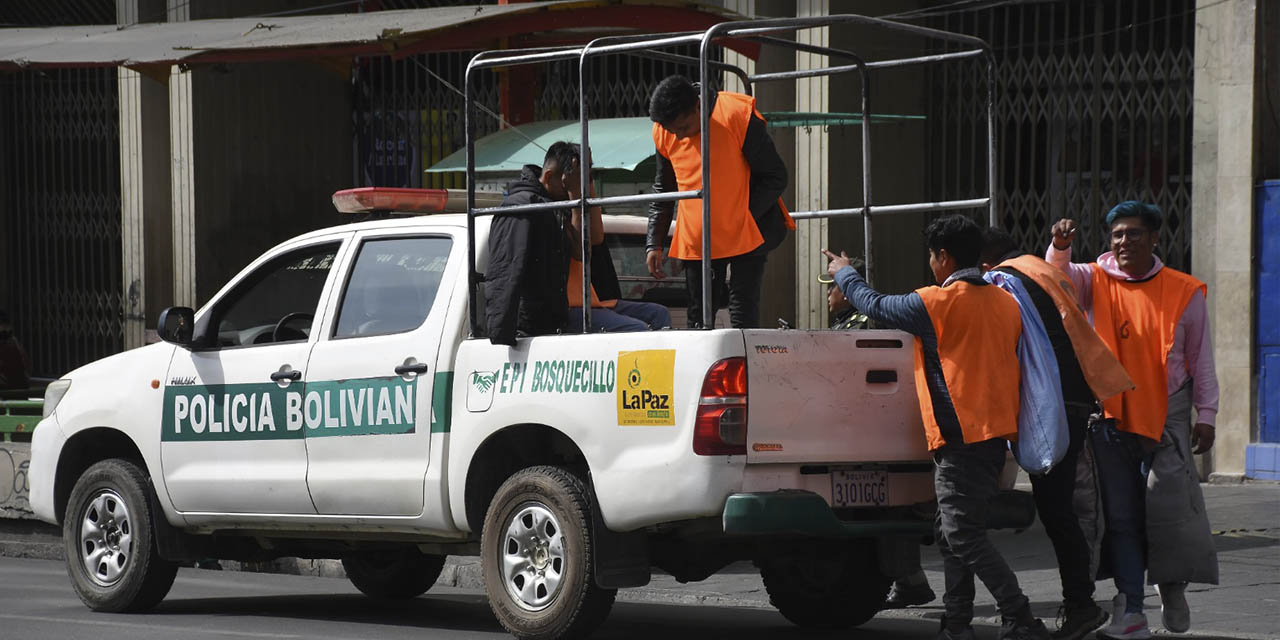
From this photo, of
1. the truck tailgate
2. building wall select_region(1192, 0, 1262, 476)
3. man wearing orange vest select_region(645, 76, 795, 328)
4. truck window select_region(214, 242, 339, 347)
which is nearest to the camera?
the truck tailgate

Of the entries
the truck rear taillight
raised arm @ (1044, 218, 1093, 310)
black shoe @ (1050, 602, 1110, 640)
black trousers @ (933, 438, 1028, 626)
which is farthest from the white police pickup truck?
raised arm @ (1044, 218, 1093, 310)

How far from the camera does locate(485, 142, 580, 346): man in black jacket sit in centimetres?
723

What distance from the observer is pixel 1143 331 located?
7.16 m

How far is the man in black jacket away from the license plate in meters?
1.41

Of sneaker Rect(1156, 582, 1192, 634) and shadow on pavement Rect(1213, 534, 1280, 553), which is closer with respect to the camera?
sneaker Rect(1156, 582, 1192, 634)

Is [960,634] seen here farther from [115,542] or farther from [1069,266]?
[115,542]

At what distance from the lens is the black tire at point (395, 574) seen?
9273 mm

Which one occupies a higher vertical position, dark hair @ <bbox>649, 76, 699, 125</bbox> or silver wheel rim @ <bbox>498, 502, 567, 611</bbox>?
dark hair @ <bbox>649, 76, 699, 125</bbox>

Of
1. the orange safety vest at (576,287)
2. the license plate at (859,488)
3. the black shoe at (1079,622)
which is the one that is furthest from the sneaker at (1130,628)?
the orange safety vest at (576,287)

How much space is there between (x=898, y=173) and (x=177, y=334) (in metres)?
7.15

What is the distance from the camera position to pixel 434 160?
17469mm

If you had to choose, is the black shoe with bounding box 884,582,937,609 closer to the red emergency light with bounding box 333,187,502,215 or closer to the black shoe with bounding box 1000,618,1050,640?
the black shoe with bounding box 1000,618,1050,640

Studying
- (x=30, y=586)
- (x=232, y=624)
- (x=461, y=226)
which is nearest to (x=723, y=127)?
(x=461, y=226)

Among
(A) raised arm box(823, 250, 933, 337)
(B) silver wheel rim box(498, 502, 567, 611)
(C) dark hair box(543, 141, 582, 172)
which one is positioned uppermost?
(C) dark hair box(543, 141, 582, 172)
